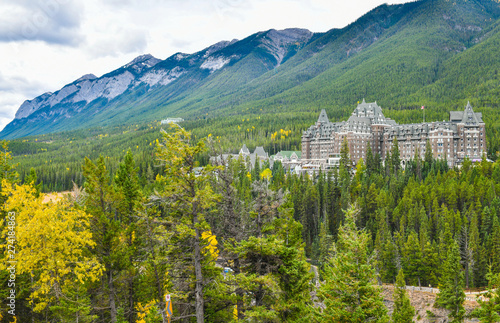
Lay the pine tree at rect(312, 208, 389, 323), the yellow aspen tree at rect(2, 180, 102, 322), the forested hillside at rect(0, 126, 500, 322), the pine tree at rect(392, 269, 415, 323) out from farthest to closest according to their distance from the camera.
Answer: the pine tree at rect(392, 269, 415, 323) < the yellow aspen tree at rect(2, 180, 102, 322) < the forested hillside at rect(0, 126, 500, 322) < the pine tree at rect(312, 208, 389, 323)

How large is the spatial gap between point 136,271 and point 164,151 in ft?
46.7

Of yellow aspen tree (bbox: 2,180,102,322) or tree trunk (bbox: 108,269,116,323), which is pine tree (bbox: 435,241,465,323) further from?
yellow aspen tree (bbox: 2,180,102,322)

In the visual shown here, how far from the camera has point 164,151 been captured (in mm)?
19062

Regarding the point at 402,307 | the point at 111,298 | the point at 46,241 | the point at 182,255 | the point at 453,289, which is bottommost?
the point at 402,307

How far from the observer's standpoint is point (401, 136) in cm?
12694

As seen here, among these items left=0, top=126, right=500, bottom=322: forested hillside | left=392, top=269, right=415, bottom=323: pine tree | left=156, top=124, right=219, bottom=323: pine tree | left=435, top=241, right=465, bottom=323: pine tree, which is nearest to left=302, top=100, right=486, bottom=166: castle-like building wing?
left=435, top=241, right=465, bottom=323: pine tree

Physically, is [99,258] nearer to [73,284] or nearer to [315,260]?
[73,284]

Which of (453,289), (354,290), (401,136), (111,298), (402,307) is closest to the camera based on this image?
(354,290)

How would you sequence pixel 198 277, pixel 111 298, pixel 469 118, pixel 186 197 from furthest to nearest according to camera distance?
pixel 469 118
pixel 111 298
pixel 186 197
pixel 198 277

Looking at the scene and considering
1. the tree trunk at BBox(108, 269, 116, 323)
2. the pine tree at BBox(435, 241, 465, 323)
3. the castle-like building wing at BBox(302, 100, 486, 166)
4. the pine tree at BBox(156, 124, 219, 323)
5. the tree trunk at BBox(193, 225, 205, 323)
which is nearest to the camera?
the tree trunk at BBox(193, 225, 205, 323)

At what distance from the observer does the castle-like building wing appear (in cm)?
11888

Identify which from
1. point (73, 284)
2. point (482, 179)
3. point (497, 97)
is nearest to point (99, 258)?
point (73, 284)

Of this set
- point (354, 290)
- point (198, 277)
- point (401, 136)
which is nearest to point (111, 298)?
point (198, 277)

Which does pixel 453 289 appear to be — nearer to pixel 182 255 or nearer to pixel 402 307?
pixel 402 307
